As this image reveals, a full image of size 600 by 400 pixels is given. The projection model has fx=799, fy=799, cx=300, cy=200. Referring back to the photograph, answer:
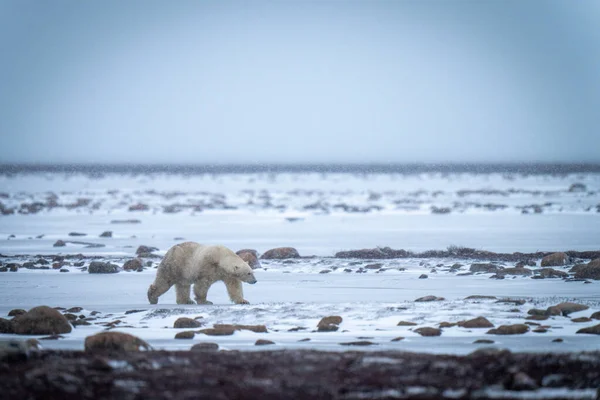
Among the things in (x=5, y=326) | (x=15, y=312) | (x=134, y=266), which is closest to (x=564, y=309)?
(x=5, y=326)

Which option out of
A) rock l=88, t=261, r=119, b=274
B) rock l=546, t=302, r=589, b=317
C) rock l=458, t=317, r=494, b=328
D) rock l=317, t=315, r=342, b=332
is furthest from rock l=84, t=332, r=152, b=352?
rock l=88, t=261, r=119, b=274

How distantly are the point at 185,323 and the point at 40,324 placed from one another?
1882 millimetres

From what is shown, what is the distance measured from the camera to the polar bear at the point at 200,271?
520 inches

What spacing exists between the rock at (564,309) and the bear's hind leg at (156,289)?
6232mm

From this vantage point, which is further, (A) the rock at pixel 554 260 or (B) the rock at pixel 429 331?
(A) the rock at pixel 554 260

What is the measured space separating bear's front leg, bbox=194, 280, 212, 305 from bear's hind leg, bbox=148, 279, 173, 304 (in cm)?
53

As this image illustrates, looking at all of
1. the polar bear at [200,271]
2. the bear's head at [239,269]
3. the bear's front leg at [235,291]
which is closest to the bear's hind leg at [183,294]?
the polar bear at [200,271]

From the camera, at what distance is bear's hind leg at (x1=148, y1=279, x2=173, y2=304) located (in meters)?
13.5

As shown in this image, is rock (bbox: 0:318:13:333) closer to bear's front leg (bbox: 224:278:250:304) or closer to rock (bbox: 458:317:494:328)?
bear's front leg (bbox: 224:278:250:304)

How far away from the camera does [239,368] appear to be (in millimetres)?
7512

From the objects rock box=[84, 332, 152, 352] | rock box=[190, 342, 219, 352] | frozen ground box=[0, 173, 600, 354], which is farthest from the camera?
frozen ground box=[0, 173, 600, 354]

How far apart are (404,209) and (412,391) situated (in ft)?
121

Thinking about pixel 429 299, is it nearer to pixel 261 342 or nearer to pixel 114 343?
pixel 261 342

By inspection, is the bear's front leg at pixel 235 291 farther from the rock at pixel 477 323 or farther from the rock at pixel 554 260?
the rock at pixel 554 260
